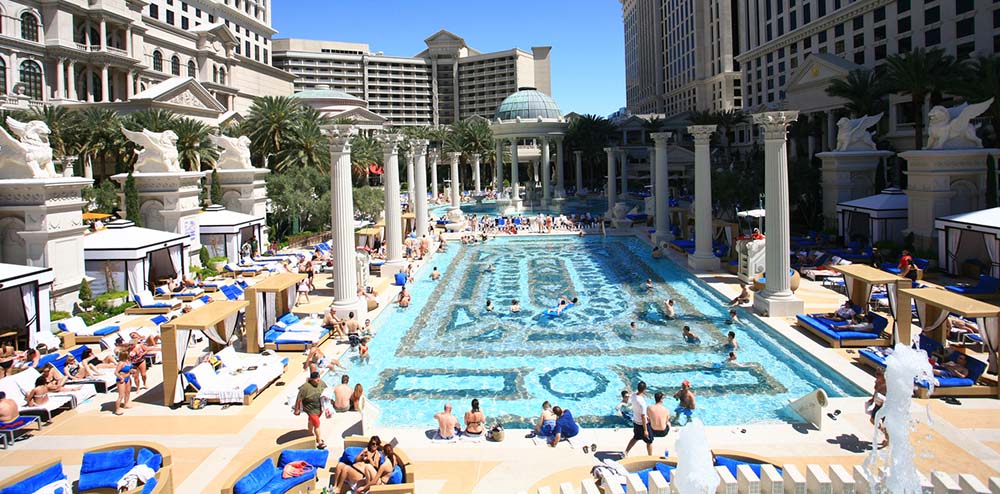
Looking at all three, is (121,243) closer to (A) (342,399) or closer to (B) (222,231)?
(B) (222,231)

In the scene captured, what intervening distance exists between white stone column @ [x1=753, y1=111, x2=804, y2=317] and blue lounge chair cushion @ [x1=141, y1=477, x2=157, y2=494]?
1733cm

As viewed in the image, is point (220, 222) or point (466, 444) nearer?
point (466, 444)

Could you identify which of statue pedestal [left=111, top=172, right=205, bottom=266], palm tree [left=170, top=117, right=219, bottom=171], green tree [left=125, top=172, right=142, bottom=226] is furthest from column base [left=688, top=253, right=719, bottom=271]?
palm tree [left=170, top=117, right=219, bottom=171]

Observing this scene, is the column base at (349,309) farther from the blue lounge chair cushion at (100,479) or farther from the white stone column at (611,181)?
the white stone column at (611,181)

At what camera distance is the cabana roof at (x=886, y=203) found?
1215 inches

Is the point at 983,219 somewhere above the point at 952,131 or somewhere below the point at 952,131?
below

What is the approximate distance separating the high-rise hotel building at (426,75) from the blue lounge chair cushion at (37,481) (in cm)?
13116

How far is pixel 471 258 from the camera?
3794 cm

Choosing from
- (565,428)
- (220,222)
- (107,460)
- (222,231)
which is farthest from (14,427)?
(220,222)

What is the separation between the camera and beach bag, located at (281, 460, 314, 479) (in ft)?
33.6

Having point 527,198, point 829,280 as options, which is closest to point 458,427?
point 829,280

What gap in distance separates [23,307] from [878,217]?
1325 inches

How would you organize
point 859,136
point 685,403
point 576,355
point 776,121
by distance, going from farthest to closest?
point 859,136 < point 776,121 < point 576,355 < point 685,403

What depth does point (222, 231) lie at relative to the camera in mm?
33562
